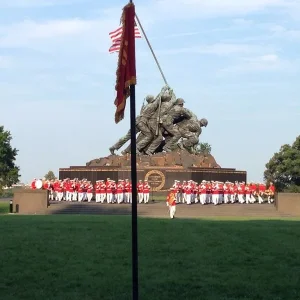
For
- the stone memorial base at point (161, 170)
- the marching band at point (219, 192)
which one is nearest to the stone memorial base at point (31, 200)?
the marching band at point (219, 192)

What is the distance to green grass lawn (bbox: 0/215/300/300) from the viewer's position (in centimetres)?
1173

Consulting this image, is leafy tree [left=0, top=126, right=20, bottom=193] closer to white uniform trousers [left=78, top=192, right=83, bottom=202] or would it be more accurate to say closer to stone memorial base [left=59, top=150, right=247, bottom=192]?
stone memorial base [left=59, top=150, right=247, bottom=192]

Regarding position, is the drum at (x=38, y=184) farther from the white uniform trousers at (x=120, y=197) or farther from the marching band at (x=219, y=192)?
the marching band at (x=219, y=192)

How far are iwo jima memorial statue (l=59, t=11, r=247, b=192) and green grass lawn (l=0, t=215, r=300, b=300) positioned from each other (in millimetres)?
29756

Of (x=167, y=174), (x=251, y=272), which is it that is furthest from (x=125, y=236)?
(x=167, y=174)

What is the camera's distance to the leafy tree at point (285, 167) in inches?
2579

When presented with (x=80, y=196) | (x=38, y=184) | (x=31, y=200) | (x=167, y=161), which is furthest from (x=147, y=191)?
(x=167, y=161)

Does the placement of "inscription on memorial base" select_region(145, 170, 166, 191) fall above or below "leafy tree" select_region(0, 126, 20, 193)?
below

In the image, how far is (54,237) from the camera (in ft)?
56.2

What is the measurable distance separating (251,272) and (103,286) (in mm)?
2766

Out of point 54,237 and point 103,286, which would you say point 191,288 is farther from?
point 54,237

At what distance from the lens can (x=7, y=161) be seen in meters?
85.6

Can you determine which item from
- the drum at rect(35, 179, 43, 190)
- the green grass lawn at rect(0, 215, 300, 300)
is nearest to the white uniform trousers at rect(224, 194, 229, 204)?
the drum at rect(35, 179, 43, 190)

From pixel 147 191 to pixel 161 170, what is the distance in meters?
7.18
